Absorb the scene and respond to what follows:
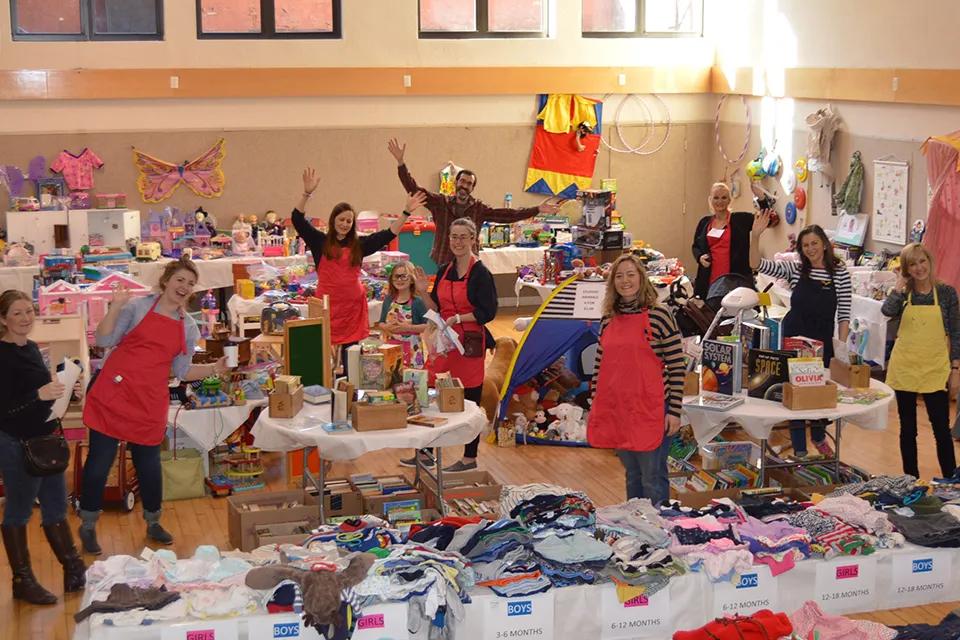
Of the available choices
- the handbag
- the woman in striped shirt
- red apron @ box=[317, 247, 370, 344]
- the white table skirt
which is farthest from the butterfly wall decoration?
the white table skirt

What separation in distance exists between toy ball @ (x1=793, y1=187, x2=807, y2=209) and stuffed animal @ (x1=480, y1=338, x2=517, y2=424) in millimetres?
4676

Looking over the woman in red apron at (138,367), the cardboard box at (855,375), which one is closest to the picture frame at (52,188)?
the woman in red apron at (138,367)

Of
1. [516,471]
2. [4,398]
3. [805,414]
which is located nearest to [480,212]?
[516,471]

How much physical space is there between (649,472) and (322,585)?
2039 millimetres

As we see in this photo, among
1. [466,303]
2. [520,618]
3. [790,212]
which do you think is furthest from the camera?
[790,212]

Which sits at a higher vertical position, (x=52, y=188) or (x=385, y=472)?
(x=52, y=188)

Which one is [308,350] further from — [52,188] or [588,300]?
[52,188]

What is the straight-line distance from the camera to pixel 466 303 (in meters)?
7.81

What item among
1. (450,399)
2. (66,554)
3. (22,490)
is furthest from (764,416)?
(22,490)

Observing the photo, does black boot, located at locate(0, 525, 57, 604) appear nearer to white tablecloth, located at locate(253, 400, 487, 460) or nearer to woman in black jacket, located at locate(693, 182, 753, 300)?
white tablecloth, located at locate(253, 400, 487, 460)

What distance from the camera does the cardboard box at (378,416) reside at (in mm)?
6453

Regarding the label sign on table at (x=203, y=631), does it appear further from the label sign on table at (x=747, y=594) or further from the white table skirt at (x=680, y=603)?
the label sign on table at (x=747, y=594)

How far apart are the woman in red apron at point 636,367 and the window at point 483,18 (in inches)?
308

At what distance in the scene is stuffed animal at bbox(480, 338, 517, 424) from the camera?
9.03 m
